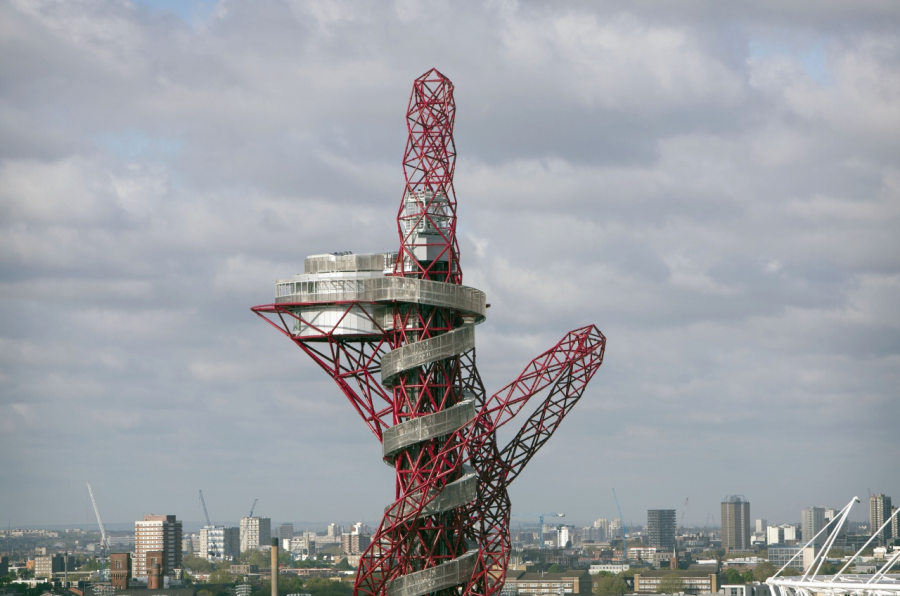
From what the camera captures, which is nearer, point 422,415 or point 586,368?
point 422,415

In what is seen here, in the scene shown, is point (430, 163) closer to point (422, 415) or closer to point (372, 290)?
point (372, 290)

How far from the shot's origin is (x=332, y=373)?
288 ft

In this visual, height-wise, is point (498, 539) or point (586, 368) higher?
point (586, 368)

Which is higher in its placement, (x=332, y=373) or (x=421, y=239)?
(x=421, y=239)

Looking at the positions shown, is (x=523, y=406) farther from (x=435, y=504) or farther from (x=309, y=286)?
(x=309, y=286)

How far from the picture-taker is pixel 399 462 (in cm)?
8612

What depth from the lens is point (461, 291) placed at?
88.7 metres

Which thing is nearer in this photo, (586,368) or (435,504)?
(435,504)

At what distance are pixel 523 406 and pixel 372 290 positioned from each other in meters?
12.3

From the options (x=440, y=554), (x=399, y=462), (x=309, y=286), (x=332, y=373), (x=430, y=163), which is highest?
(x=430, y=163)

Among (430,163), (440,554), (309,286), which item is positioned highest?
(430,163)

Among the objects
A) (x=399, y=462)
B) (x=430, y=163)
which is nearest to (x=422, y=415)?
(x=399, y=462)

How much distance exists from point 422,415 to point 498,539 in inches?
535

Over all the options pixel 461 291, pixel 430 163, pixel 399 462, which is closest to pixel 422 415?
pixel 399 462
